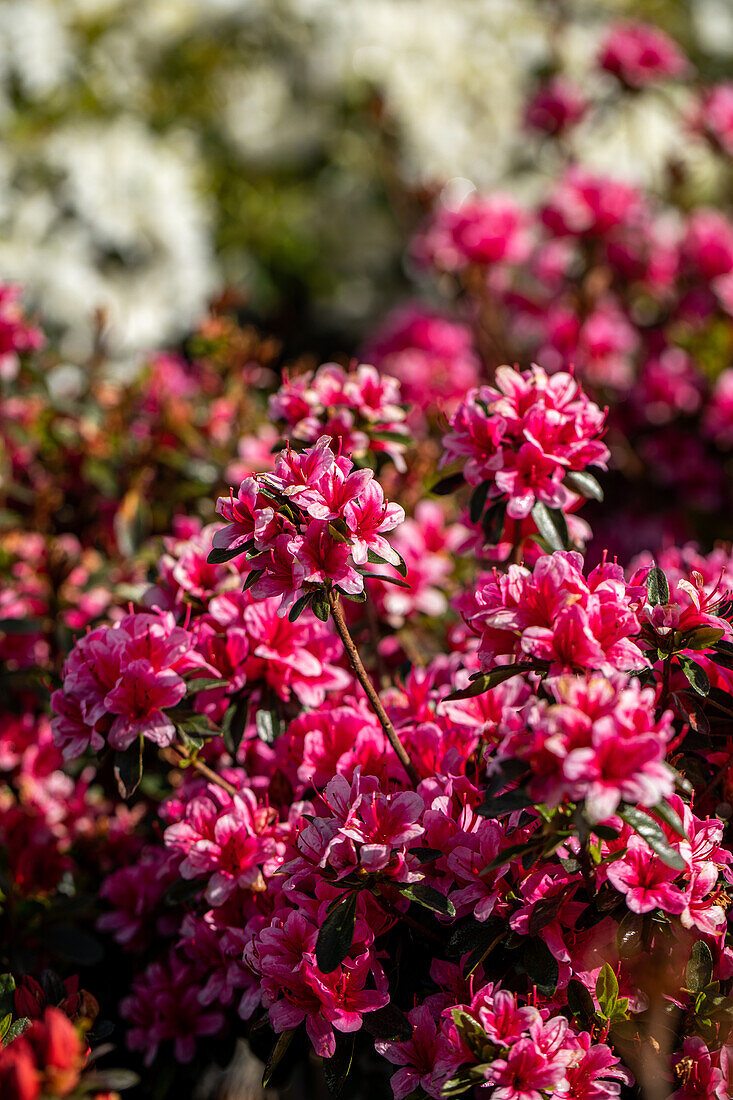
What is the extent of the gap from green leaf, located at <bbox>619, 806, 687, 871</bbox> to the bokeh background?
273 centimetres

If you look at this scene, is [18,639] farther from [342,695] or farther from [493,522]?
[493,522]

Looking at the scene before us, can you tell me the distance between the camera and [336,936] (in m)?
→ 0.78

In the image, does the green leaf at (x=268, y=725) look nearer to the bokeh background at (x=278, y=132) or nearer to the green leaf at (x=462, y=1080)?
the green leaf at (x=462, y=1080)

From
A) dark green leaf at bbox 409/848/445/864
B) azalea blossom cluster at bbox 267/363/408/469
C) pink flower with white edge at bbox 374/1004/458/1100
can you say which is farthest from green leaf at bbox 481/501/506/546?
pink flower with white edge at bbox 374/1004/458/1100

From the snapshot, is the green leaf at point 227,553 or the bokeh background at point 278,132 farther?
the bokeh background at point 278,132

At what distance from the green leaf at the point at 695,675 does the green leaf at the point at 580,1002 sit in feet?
0.94

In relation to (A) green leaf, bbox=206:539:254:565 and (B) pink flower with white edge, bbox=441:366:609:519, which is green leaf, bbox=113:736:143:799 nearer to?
(A) green leaf, bbox=206:539:254:565

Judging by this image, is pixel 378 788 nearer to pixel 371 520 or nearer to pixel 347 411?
pixel 371 520

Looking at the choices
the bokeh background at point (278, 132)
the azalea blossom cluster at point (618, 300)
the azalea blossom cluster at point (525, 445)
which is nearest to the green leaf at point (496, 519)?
the azalea blossom cluster at point (525, 445)

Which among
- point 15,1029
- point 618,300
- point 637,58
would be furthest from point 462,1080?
point 637,58

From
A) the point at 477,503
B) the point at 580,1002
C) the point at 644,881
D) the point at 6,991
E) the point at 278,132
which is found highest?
the point at 477,503

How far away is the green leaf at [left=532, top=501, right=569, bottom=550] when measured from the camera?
1.03 m

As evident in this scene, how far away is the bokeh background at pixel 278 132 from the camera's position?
3.17 meters

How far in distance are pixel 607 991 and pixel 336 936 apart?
256 millimetres
